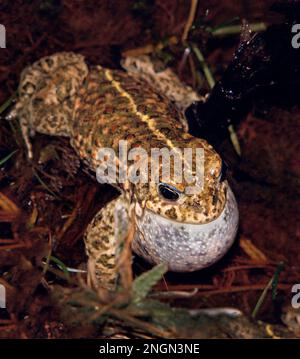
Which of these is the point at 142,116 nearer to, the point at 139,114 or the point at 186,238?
the point at 139,114

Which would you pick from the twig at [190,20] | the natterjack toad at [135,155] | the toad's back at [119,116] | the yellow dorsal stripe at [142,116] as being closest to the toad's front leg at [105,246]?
the natterjack toad at [135,155]

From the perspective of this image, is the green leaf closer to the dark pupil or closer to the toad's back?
the dark pupil

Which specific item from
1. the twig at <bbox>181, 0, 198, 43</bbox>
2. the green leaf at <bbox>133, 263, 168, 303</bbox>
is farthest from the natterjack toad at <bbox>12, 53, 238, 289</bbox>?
the twig at <bbox>181, 0, 198, 43</bbox>

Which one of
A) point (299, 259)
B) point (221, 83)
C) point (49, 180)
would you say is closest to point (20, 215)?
point (49, 180)

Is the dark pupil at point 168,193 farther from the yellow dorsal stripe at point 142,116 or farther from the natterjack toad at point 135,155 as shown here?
the yellow dorsal stripe at point 142,116

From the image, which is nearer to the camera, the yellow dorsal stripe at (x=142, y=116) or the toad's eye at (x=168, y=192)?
the toad's eye at (x=168, y=192)

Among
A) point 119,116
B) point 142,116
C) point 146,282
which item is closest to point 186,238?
point 146,282
